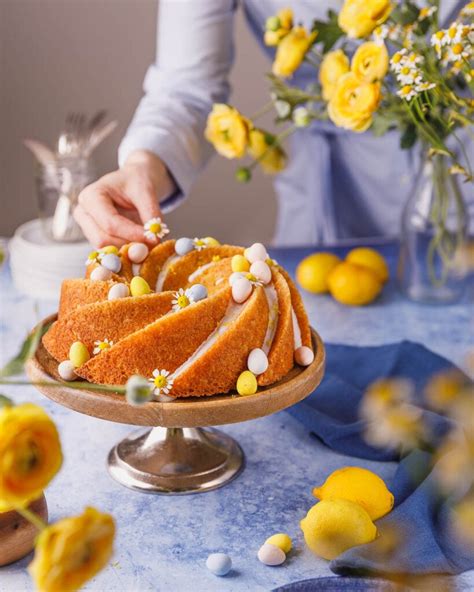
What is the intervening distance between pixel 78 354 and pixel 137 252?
7.9 inches

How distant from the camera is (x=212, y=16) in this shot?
5.77 ft

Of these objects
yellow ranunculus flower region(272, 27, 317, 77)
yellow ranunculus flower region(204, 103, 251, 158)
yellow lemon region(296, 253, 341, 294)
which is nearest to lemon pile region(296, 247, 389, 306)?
yellow lemon region(296, 253, 341, 294)

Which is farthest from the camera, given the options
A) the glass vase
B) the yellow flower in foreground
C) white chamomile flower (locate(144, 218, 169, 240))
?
the glass vase

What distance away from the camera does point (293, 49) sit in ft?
4.48

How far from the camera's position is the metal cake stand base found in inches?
42.3

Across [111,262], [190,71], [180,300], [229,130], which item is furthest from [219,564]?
[190,71]

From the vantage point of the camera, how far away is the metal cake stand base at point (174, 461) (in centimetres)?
107

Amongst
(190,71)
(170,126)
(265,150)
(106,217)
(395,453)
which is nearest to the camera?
(395,453)

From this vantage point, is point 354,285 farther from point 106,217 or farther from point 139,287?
point 139,287

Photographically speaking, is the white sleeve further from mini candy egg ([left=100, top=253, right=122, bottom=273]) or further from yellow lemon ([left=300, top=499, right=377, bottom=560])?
yellow lemon ([left=300, top=499, right=377, bottom=560])

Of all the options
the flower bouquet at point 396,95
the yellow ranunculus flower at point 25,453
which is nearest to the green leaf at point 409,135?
the flower bouquet at point 396,95

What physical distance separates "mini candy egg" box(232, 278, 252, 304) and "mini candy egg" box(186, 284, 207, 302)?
36 mm

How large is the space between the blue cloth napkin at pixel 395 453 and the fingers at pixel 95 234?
0.35 meters

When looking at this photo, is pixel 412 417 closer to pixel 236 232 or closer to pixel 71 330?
pixel 71 330
